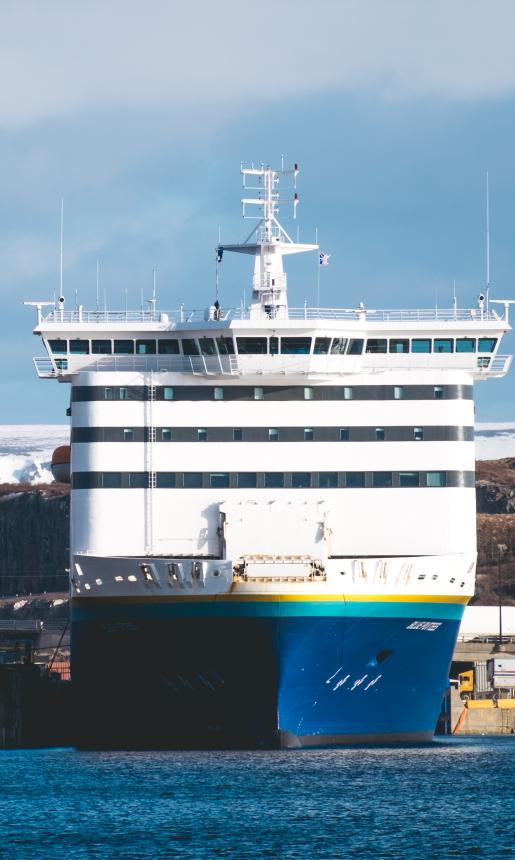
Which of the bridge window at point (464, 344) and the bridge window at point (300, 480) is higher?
the bridge window at point (464, 344)

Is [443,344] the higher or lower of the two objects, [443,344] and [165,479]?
the higher

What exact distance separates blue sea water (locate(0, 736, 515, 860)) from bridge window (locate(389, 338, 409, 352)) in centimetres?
1176

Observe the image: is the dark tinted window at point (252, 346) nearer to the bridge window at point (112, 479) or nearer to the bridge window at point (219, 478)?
the bridge window at point (219, 478)

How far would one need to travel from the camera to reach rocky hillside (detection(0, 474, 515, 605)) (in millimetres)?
137875

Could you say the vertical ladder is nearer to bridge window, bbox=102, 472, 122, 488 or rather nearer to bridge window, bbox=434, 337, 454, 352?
bridge window, bbox=102, 472, 122, 488

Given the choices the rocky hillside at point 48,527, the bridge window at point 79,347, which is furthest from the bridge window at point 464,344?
the rocky hillside at point 48,527

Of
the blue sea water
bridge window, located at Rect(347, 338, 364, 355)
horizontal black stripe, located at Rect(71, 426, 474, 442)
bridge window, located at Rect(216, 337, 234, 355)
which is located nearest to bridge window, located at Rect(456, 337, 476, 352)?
bridge window, located at Rect(347, 338, 364, 355)

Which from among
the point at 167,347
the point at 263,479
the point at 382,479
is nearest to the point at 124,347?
the point at 167,347

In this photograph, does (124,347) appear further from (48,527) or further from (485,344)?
(48,527)

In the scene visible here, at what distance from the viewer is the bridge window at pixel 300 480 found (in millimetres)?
58906

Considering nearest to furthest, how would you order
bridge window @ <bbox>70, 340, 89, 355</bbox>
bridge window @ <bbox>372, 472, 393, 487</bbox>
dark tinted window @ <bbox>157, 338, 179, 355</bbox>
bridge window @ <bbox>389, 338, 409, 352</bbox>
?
bridge window @ <bbox>372, 472, 393, 487</bbox>, dark tinted window @ <bbox>157, 338, 179, 355</bbox>, bridge window @ <bbox>389, 338, 409, 352</bbox>, bridge window @ <bbox>70, 340, 89, 355</bbox>

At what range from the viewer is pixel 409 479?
59375 millimetres

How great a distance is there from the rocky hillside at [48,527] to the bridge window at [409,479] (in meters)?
75.3

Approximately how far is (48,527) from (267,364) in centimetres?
8816
